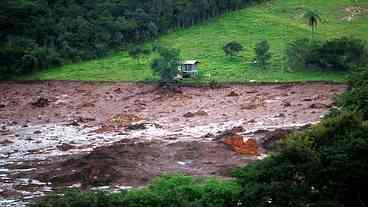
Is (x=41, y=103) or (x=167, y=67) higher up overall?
(x=167, y=67)

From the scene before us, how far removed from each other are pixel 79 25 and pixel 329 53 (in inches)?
1176

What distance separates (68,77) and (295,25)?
27251 mm

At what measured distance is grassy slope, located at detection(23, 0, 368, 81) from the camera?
6247cm

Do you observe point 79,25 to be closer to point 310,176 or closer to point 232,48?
point 232,48

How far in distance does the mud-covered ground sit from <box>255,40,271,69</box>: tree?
5347 mm

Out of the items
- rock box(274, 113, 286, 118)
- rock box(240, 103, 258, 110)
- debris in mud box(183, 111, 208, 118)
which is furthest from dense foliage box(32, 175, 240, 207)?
rock box(240, 103, 258, 110)

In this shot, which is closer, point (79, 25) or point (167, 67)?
point (167, 67)

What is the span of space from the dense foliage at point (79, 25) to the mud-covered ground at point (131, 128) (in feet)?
19.0

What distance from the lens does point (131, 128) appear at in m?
46.9

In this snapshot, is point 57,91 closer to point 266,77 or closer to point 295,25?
point 266,77

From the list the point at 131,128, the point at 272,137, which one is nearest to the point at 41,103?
the point at 131,128

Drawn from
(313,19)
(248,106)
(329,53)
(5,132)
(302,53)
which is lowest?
(5,132)

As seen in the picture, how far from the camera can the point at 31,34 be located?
74562mm

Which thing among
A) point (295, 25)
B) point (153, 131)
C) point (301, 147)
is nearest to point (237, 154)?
point (153, 131)
